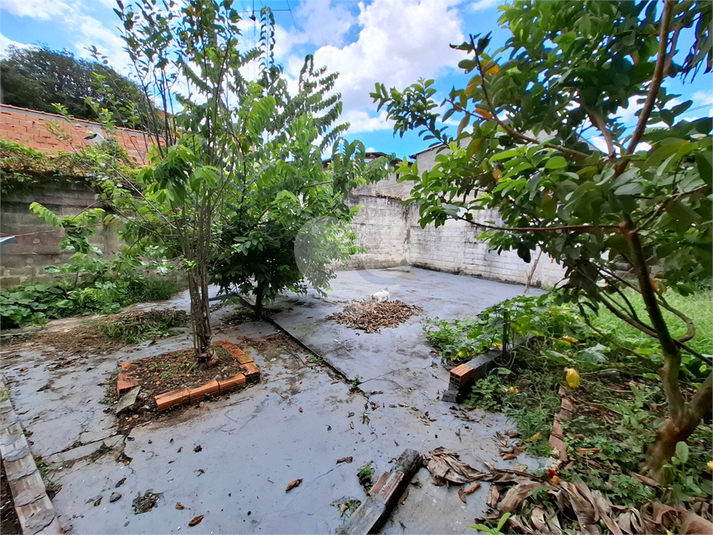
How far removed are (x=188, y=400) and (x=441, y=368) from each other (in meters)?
1.94

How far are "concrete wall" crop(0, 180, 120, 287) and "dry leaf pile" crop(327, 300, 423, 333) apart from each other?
368 cm

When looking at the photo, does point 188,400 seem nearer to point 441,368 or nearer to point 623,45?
point 441,368

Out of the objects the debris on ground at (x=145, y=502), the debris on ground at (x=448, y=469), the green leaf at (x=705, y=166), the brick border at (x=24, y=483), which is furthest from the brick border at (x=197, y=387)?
the green leaf at (x=705, y=166)

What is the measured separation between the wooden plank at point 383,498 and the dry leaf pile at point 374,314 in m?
1.88

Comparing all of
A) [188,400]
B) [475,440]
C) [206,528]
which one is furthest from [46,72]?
[475,440]

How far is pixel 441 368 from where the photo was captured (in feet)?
7.66

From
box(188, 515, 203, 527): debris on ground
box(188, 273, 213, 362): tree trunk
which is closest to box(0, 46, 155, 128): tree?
box(188, 273, 213, 362): tree trunk

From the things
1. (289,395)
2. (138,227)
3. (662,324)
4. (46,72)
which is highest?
(46,72)

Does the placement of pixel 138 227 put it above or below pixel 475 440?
above

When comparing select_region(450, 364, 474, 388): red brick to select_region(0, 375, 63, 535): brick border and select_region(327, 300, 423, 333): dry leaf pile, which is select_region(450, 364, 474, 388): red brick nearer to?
select_region(327, 300, 423, 333): dry leaf pile

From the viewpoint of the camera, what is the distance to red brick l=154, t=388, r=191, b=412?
171cm

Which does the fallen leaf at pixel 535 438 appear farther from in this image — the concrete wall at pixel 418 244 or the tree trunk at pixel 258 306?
the concrete wall at pixel 418 244

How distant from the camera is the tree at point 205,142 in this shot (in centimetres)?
161

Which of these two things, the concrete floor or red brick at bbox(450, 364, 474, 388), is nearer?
the concrete floor
